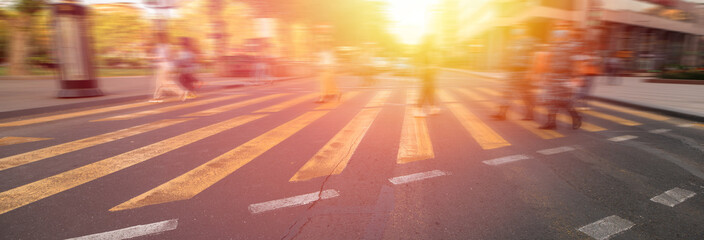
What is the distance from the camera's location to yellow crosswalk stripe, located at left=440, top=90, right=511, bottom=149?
5.26 m

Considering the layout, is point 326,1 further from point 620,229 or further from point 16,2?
point 620,229

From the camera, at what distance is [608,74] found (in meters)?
18.1

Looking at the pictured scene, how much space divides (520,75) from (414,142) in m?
2.95

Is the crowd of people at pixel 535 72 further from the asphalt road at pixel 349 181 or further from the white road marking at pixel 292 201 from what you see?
the white road marking at pixel 292 201

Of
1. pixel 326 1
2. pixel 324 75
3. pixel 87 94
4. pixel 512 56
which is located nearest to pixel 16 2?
pixel 87 94

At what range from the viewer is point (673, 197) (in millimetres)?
3271

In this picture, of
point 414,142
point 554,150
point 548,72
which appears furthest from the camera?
point 548,72

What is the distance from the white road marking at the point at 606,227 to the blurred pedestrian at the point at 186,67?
1059cm

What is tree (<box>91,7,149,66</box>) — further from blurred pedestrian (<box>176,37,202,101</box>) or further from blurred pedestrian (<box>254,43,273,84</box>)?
blurred pedestrian (<box>176,37,202,101</box>)

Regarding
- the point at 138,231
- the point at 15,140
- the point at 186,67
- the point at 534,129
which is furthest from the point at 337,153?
the point at 186,67

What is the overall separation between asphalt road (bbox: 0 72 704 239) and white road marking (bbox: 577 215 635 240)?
0.01 m

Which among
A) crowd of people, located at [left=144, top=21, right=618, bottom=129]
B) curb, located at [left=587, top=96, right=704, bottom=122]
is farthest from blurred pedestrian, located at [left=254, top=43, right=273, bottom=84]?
curb, located at [left=587, top=96, right=704, bottom=122]

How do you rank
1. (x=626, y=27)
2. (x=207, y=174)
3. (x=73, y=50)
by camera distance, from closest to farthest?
(x=207, y=174)
(x=73, y=50)
(x=626, y=27)

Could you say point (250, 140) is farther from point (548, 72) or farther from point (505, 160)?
point (548, 72)
